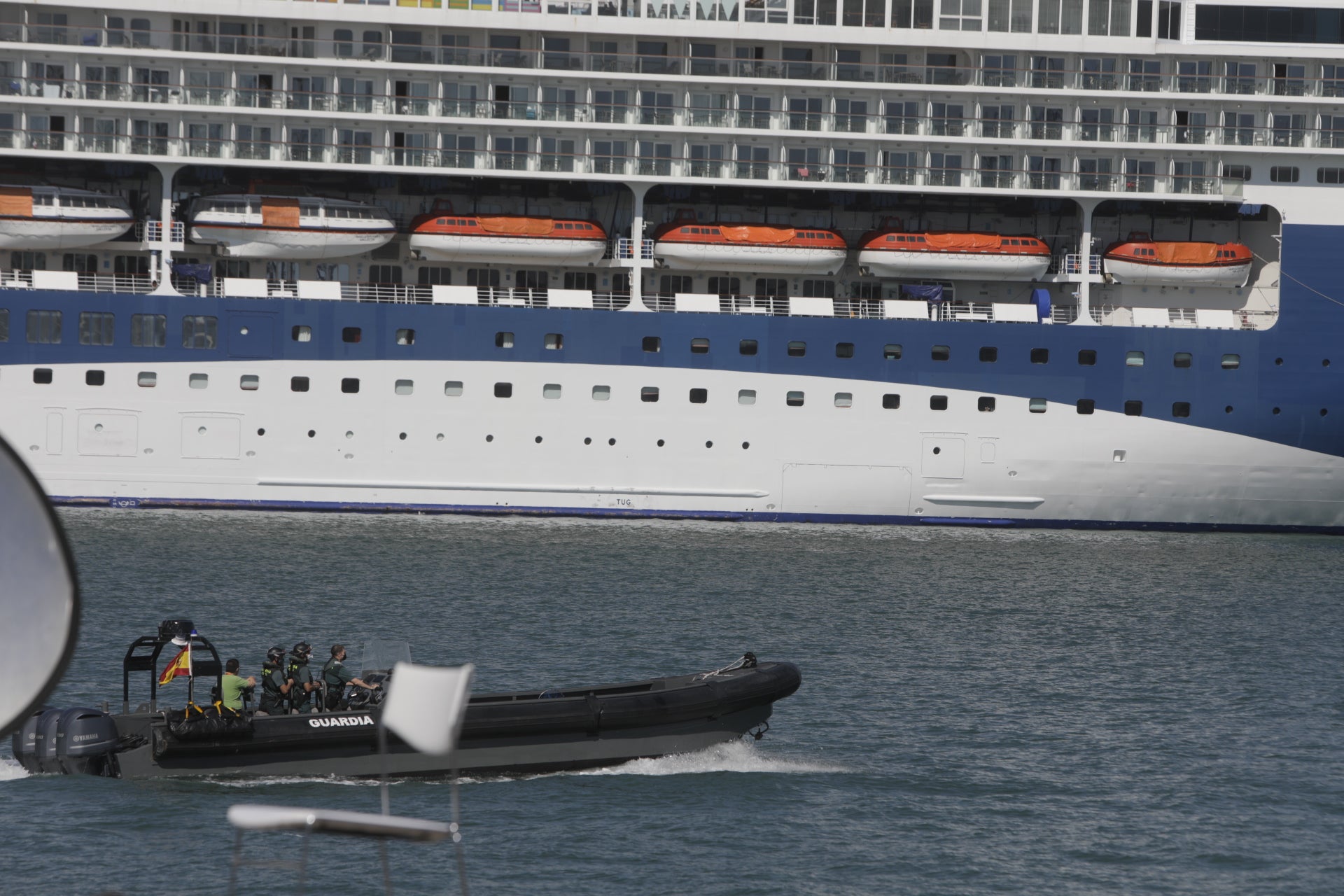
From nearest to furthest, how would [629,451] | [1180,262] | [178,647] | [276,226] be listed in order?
[178,647], [629,451], [276,226], [1180,262]

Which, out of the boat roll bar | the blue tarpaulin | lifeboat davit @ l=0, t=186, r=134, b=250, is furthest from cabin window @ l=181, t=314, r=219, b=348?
the boat roll bar

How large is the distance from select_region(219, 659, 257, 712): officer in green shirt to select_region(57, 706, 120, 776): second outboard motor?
97 cm

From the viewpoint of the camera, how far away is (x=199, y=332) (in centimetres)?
2712

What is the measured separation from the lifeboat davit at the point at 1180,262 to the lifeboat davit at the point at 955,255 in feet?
4.92

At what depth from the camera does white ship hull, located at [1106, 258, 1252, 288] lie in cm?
2889

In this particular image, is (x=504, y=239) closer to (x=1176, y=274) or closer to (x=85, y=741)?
(x=1176, y=274)

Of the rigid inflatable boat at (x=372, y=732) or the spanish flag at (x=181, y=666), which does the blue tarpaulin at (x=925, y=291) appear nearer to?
the rigid inflatable boat at (x=372, y=732)

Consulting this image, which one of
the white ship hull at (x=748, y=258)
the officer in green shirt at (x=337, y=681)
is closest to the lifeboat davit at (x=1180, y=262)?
the white ship hull at (x=748, y=258)

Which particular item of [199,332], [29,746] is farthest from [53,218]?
[29,746]

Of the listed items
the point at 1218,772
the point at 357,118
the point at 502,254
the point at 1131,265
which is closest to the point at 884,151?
the point at 1131,265

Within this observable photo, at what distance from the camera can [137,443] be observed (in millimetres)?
26969

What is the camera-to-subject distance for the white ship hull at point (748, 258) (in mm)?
28297

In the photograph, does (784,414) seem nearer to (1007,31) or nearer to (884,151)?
(884,151)

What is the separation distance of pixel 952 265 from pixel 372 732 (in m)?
17.9
